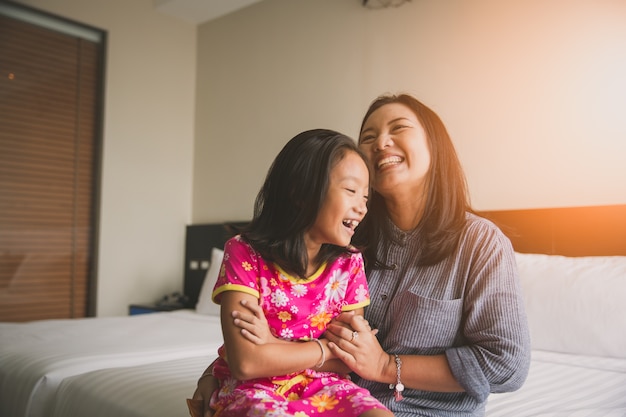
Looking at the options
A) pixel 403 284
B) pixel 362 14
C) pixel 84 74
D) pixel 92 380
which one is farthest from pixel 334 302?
pixel 84 74

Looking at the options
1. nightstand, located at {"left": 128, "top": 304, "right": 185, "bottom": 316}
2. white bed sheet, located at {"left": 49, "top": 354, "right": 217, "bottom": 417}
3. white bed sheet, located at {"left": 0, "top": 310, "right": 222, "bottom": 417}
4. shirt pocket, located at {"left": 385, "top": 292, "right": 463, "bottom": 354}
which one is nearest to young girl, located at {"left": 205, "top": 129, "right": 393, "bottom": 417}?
shirt pocket, located at {"left": 385, "top": 292, "right": 463, "bottom": 354}

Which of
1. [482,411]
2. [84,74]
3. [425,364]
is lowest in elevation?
[482,411]

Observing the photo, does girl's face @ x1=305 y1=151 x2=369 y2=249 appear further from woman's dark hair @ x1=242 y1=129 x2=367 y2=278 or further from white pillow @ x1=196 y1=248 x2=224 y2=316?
white pillow @ x1=196 y1=248 x2=224 y2=316

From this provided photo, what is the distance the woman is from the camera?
1.15m

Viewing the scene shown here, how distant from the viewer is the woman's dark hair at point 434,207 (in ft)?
4.37

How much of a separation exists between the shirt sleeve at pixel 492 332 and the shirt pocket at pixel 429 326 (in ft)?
0.09

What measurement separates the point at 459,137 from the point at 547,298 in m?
1.10

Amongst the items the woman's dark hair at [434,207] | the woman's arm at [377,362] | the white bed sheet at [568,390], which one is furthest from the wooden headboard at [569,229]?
the woman's arm at [377,362]

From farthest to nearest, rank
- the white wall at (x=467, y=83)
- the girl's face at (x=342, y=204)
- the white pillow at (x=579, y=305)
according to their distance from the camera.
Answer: the white wall at (x=467, y=83) → the white pillow at (x=579, y=305) → the girl's face at (x=342, y=204)

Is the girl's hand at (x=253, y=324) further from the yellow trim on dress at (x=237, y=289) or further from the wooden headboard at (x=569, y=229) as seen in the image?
the wooden headboard at (x=569, y=229)

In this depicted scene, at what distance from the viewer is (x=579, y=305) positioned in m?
2.08

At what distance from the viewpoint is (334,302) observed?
4.06 ft

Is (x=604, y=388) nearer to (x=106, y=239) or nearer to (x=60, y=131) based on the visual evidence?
(x=106, y=239)

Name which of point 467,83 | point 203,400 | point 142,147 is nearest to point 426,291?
point 203,400
